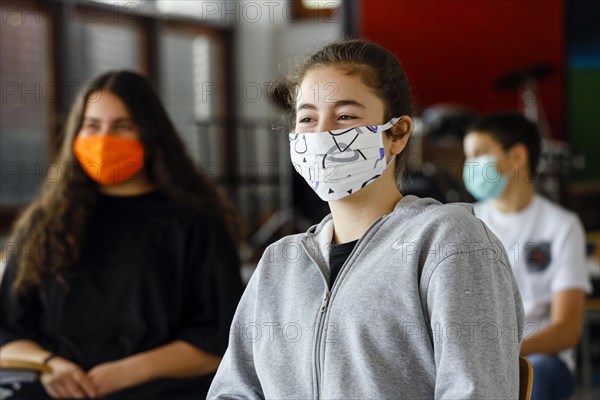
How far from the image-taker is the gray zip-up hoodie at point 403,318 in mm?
1246

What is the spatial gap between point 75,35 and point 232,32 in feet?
6.60

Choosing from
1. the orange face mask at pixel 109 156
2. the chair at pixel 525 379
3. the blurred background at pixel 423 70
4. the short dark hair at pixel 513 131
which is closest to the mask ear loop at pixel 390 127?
the chair at pixel 525 379

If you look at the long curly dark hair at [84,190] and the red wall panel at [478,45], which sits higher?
the red wall panel at [478,45]

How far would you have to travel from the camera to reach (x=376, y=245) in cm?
141

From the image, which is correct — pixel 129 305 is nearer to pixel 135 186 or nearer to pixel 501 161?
pixel 135 186

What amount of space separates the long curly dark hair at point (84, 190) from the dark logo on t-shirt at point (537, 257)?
87 centimetres

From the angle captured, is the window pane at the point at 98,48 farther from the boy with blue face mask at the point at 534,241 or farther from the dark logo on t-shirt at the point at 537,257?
the dark logo on t-shirt at the point at 537,257

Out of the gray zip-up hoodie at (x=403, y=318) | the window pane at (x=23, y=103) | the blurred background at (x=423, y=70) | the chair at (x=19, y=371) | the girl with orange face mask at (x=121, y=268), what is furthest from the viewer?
the window pane at (x=23, y=103)

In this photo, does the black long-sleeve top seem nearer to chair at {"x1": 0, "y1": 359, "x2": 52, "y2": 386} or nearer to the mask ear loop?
chair at {"x1": 0, "y1": 359, "x2": 52, "y2": 386}

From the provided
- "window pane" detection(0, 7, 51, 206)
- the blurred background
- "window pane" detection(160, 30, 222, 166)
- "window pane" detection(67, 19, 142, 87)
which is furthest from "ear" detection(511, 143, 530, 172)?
"window pane" detection(160, 30, 222, 166)

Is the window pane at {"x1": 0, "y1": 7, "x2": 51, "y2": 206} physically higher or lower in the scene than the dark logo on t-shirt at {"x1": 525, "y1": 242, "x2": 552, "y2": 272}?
higher

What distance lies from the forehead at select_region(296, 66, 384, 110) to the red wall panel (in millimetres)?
4353

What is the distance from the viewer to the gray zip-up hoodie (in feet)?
4.09

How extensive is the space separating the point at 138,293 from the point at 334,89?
3.46 ft
